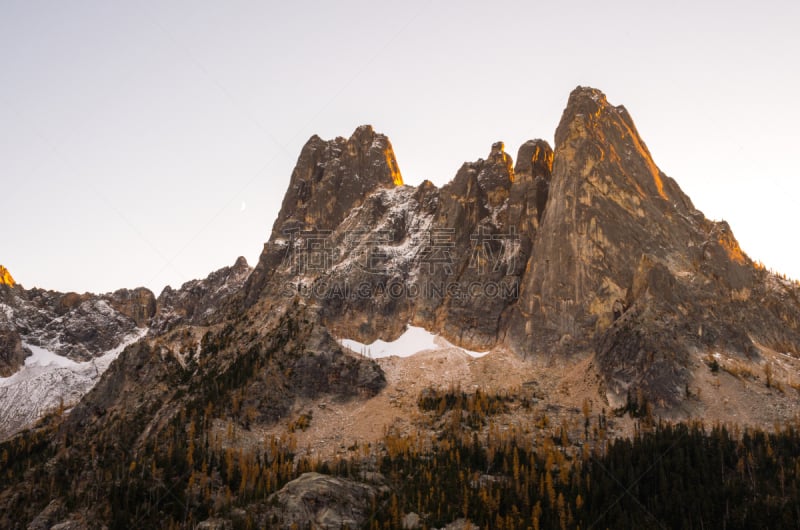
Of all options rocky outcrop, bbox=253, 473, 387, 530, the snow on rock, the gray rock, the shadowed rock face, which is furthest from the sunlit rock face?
rocky outcrop, bbox=253, 473, 387, 530

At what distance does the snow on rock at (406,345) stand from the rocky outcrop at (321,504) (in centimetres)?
5453

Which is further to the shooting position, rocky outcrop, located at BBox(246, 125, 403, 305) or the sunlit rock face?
rocky outcrop, located at BBox(246, 125, 403, 305)

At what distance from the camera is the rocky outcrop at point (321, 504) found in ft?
292

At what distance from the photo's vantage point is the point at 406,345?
152m

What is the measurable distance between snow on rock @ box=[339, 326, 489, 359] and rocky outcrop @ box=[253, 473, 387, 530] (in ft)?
179

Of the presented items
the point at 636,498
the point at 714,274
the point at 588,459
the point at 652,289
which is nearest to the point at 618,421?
the point at 588,459

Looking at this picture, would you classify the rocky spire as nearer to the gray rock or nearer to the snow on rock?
the snow on rock

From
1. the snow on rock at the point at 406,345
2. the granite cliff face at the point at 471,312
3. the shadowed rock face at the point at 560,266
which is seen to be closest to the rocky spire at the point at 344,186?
the shadowed rock face at the point at 560,266

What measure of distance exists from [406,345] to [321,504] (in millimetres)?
63689

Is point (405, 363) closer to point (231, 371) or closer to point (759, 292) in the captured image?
point (231, 371)

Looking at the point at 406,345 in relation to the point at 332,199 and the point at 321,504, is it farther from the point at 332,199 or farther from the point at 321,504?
the point at 321,504

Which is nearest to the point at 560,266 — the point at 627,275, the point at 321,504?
the point at 627,275

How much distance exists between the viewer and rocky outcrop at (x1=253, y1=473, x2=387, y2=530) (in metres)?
89.1

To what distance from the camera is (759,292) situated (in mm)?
141250
